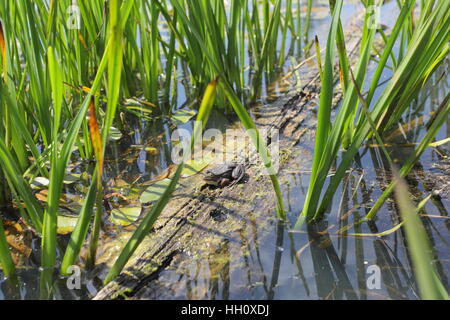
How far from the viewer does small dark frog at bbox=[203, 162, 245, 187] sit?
1.54 metres

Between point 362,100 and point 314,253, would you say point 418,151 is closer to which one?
point 362,100

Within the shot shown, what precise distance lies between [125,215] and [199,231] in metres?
0.25

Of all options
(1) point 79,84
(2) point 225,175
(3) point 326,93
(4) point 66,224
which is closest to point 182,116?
(1) point 79,84

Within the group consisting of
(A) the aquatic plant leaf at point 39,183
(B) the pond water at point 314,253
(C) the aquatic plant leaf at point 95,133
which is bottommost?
(B) the pond water at point 314,253

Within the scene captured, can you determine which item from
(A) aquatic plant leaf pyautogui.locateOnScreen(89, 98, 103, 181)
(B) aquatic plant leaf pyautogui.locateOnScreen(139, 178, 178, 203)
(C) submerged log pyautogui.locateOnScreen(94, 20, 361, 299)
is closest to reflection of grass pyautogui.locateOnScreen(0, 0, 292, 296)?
(A) aquatic plant leaf pyautogui.locateOnScreen(89, 98, 103, 181)

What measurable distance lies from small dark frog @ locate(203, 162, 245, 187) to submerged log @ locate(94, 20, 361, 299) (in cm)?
2

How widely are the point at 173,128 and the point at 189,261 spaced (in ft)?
3.03

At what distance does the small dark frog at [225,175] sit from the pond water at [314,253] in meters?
0.16

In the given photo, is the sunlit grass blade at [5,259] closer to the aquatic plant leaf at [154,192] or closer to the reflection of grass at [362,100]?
the aquatic plant leaf at [154,192]

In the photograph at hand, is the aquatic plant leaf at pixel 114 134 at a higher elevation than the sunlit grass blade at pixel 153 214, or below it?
higher

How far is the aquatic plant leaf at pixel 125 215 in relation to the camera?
4.60 feet

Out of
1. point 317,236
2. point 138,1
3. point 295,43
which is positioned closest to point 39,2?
point 138,1

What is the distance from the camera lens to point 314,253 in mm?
1234

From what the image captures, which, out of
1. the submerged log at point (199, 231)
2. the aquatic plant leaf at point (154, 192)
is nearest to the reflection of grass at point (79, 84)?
the submerged log at point (199, 231)
